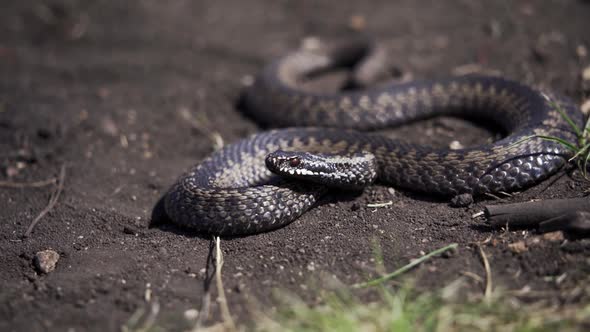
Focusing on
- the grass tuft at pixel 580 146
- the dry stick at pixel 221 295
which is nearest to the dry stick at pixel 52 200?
the dry stick at pixel 221 295

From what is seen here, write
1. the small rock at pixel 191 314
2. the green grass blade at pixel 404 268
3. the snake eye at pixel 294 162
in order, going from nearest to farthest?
1. the small rock at pixel 191 314
2. the green grass blade at pixel 404 268
3. the snake eye at pixel 294 162

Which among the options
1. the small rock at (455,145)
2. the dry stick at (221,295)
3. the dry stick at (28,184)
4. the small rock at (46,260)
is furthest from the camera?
the small rock at (455,145)

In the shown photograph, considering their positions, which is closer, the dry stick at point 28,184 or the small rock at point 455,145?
the dry stick at point 28,184

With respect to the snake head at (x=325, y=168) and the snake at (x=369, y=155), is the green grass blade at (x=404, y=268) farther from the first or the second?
the snake head at (x=325, y=168)

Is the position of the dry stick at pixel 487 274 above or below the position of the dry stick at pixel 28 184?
above

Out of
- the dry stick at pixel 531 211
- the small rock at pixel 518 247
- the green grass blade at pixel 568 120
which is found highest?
the green grass blade at pixel 568 120

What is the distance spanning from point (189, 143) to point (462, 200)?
3.84 metres

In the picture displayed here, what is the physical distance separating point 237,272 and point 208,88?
4.60 m

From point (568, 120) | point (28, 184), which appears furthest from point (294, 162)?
point (28, 184)

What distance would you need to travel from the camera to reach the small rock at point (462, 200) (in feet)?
17.5

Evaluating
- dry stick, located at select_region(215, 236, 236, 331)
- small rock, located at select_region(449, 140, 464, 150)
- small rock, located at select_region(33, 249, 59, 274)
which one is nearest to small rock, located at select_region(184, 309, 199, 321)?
dry stick, located at select_region(215, 236, 236, 331)

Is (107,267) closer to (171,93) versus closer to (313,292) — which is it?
(313,292)

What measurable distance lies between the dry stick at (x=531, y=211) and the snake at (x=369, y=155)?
0.55 metres

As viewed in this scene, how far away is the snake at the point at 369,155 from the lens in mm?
5316
